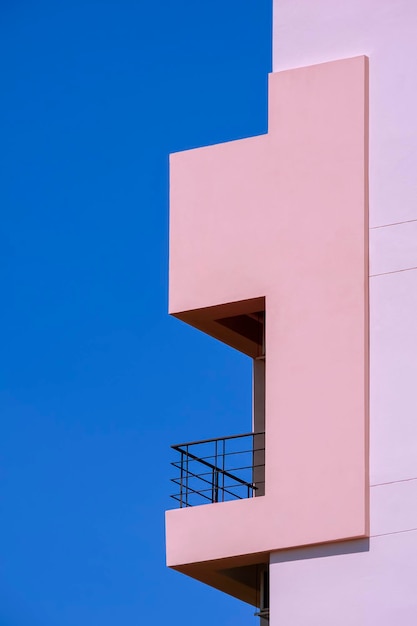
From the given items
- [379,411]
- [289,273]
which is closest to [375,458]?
[379,411]

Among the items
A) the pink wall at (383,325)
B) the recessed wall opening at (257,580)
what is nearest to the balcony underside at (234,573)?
the recessed wall opening at (257,580)

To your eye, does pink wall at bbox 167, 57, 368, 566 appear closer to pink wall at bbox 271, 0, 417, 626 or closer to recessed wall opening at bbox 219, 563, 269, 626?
pink wall at bbox 271, 0, 417, 626

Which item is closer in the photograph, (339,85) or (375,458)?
(375,458)

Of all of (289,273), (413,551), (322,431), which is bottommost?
(413,551)

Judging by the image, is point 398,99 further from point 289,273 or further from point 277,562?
point 277,562

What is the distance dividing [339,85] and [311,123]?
2.23ft

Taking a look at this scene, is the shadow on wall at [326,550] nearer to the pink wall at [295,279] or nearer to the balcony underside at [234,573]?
the pink wall at [295,279]

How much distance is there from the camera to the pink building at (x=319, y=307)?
2902cm

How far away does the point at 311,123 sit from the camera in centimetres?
3153

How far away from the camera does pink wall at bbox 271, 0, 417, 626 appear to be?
28.6 metres

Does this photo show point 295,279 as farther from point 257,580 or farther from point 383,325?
point 257,580

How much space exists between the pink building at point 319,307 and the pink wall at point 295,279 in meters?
0.02

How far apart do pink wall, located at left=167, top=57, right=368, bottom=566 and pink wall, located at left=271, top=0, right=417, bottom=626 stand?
211 mm

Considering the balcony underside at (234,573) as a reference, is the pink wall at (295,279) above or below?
above
